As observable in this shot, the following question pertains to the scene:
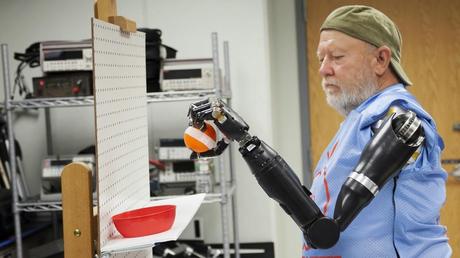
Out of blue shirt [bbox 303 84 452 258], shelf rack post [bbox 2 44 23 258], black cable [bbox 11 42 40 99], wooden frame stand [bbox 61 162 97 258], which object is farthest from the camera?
black cable [bbox 11 42 40 99]

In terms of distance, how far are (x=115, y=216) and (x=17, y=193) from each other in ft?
5.35

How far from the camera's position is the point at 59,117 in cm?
295

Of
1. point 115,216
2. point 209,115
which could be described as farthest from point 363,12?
point 115,216

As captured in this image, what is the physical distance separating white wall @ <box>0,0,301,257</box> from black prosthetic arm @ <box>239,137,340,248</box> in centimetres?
174

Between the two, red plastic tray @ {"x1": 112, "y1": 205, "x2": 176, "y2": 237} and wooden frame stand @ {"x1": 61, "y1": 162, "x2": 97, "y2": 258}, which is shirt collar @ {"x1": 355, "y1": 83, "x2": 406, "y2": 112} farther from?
wooden frame stand @ {"x1": 61, "y1": 162, "x2": 97, "y2": 258}

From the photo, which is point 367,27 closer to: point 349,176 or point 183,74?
point 349,176

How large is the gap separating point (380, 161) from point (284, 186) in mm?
218

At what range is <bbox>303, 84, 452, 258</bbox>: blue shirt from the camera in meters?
1.14

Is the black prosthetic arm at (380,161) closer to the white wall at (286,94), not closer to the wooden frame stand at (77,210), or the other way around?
the wooden frame stand at (77,210)

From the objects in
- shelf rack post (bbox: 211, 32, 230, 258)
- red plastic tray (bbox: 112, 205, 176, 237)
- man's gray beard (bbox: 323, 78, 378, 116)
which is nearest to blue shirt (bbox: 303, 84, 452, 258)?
man's gray beard (bbox: 323, 78, 378, 116)

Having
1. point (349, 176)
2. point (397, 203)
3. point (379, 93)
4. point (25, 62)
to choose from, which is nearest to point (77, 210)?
point (349, 176)

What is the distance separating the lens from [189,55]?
9.48 feet

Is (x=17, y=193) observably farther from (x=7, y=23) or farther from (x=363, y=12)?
(x=363, y=12)

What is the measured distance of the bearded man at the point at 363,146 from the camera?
45.1 inches
